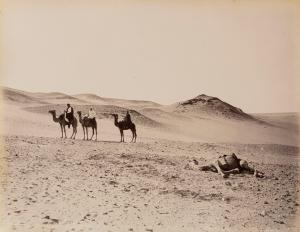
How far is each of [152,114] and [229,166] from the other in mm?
353

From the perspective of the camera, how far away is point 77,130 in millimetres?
1752

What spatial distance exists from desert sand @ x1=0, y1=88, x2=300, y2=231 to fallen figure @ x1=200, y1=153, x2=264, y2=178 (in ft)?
0.06

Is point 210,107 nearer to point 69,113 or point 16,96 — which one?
point 69,113

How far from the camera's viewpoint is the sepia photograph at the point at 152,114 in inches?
66.9

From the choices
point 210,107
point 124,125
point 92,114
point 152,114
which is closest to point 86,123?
point 92,114

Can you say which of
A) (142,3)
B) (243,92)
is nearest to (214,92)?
(243,92)

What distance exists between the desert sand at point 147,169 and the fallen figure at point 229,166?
0.02m

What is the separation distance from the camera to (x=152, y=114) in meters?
1.76

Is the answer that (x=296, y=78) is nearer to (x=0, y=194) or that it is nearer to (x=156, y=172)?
(x=156, y=172)

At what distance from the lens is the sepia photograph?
5.57ft

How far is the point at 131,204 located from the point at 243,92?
2.00ft

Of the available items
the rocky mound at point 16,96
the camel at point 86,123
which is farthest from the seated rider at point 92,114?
the rocky mound at point 16,96

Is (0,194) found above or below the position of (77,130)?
below

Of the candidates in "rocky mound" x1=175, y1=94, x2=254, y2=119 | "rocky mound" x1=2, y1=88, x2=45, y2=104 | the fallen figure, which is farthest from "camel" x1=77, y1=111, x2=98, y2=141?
the fallen figure
